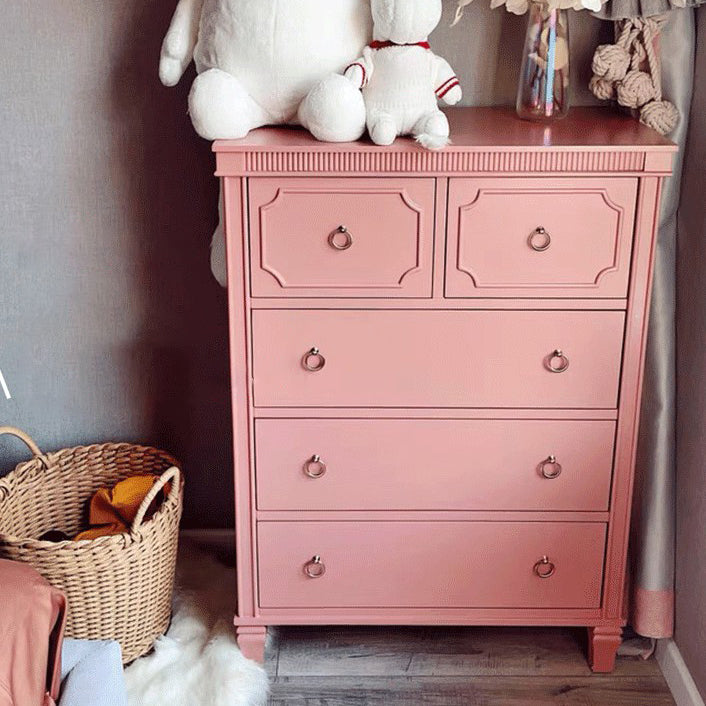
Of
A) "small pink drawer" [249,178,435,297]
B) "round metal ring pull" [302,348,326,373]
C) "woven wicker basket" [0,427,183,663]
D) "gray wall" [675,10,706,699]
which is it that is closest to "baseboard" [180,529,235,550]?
"woven wicker basket" [0,427,183,663]

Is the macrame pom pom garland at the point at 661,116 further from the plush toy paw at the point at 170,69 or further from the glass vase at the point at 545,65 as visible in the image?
the plush toy paw at the point at 170,69

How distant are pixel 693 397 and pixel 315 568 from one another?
2.82 feet

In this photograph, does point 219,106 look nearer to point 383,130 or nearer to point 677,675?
point 383,130

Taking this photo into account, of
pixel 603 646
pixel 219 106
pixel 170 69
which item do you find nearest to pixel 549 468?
pixel 603 646

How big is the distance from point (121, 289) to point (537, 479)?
1.05 meters

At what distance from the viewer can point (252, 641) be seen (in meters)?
2.18

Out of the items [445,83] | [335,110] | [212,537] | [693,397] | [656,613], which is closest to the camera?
[335,110]

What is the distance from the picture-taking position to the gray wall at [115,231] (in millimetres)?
2184

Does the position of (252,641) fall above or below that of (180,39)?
below

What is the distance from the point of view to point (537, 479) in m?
2.05

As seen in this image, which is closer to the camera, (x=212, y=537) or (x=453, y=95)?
(x=453, y=95)

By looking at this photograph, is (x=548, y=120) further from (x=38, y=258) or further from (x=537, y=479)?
(x=38, y=258)

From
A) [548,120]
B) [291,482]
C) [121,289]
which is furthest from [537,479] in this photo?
[121,289]

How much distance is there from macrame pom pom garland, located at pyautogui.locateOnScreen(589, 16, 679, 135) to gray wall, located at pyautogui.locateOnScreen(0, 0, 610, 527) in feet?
0.44
